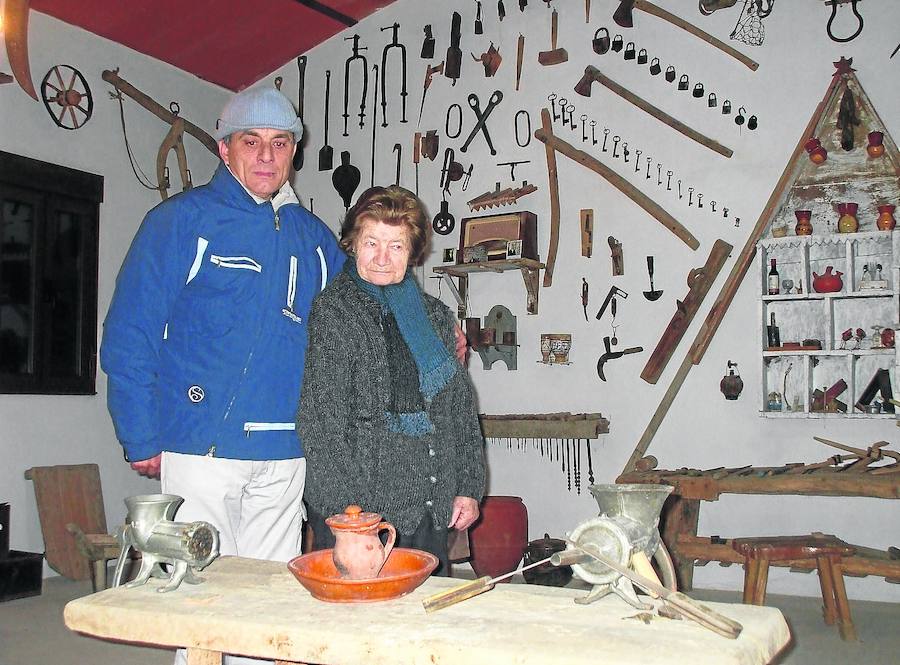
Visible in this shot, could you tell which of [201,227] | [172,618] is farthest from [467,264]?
[172,618]

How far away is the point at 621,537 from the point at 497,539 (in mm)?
3276

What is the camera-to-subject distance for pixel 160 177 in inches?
220

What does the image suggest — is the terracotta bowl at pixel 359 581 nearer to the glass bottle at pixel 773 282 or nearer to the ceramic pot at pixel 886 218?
the glass bottle at pixel 773 282

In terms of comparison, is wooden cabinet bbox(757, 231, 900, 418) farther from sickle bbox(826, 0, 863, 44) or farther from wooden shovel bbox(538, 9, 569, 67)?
wooden shovel bbox(538, 9, 569, 67)

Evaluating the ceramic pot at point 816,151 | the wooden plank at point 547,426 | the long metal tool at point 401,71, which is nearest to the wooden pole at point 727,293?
the ceramic pot at point 816,151

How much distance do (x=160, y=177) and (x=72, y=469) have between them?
192cm

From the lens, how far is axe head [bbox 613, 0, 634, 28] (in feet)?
16.9

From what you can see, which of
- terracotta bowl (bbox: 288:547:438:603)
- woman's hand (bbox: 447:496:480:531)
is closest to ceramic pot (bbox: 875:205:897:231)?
woman's hand (bbox: 447:496:480:531)

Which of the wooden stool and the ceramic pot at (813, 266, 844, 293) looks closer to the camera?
the wooden stool

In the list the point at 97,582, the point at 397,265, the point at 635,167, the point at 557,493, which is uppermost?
the point at 635,167

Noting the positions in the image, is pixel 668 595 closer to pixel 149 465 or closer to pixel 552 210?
pixel 149 465

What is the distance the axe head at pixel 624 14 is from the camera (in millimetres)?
5152

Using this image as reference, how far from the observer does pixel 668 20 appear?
509 centimetres

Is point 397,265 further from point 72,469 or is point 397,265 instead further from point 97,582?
point 72,469
